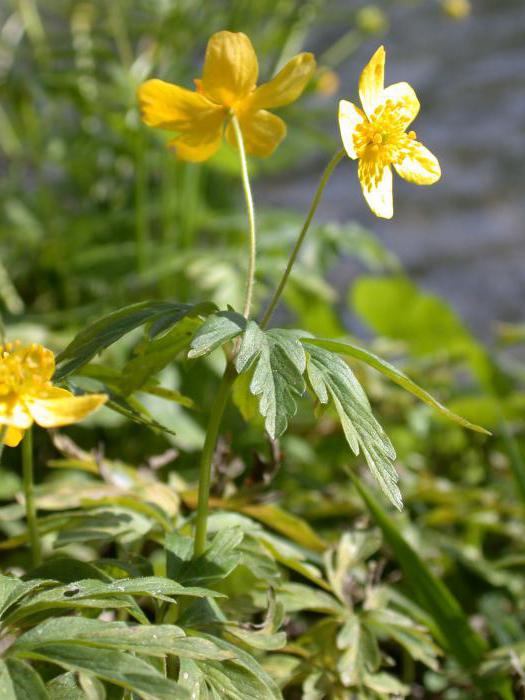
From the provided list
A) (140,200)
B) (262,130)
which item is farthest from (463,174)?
(262,130)

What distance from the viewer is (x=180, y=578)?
0.61 meters

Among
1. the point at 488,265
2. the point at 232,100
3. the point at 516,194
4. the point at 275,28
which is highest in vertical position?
the point at 275,28

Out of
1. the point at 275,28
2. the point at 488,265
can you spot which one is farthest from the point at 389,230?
the point at 275,28

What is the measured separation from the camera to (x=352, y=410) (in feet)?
1.87

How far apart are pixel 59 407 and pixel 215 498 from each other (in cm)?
35

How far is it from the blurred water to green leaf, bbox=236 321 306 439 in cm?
222

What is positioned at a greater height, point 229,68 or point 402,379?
point 229,68

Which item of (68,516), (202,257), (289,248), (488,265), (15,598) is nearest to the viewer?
(15,598)

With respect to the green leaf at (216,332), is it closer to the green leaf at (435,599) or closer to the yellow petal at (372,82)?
the yellow petal at (372,82)

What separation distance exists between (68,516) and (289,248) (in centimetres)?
111

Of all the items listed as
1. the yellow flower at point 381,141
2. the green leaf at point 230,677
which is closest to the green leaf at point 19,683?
the green leaf at point 230,677

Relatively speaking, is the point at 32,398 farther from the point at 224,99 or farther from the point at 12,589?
the point at 224,99

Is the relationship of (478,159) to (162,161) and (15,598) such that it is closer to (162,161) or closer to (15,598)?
(162,161)

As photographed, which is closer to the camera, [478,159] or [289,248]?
[289,248]
